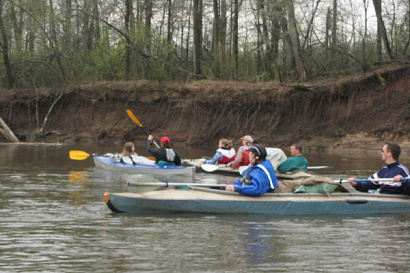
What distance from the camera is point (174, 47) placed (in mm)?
32531

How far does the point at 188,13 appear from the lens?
34.5m

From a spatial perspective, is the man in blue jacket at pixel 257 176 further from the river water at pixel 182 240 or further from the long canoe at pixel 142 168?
the long canoe at pixel 142 168

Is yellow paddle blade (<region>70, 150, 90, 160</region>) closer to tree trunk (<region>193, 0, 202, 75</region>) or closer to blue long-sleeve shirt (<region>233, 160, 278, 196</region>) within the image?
blue long-sleeve shirt (<region>233, 160, 278, 196</region>)

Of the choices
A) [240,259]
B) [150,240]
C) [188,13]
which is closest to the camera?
[240,259]

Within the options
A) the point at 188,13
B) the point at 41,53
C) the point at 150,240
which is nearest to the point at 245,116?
the point at 188,13

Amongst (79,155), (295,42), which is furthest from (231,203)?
(295,42)

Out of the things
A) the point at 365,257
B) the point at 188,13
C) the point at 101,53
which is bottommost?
the point at 365,257

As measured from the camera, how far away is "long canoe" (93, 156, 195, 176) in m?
14.4

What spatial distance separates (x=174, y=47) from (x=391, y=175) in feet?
78.8

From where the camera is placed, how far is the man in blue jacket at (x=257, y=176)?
355 inches

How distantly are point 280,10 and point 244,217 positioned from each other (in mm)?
18405

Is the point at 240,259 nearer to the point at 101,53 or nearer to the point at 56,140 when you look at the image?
the point at 56,140

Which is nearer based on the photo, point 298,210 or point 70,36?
point 298,210

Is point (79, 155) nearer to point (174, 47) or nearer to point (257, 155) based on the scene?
point (257, 155)
